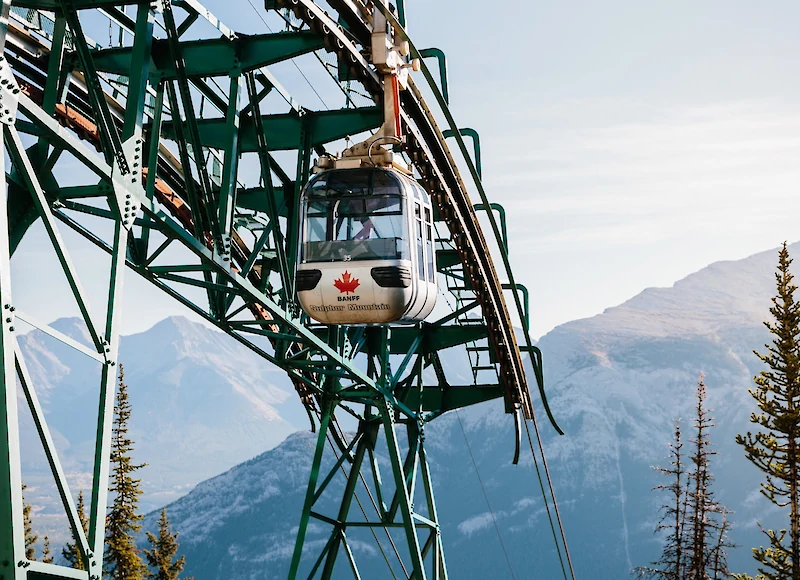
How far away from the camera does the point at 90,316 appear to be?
31.4 feet

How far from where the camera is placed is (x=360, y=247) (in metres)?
13.2

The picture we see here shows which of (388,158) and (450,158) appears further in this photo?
(450,158)

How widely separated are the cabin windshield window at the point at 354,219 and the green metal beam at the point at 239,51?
162cm

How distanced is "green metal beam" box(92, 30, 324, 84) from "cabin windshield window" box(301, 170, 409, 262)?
1.62 metres

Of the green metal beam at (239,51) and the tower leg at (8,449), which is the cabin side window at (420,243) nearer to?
the green metal beam at (239,51)

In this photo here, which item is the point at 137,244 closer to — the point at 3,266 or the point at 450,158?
the point at 450,158

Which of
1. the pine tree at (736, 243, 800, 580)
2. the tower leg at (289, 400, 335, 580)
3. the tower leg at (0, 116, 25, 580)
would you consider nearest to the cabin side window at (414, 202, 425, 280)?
the tower leg at (0, 116, 25, 580)

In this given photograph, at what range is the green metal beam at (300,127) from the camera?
1514cm

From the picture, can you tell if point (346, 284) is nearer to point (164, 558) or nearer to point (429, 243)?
point (429, 243)

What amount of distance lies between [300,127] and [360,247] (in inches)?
116

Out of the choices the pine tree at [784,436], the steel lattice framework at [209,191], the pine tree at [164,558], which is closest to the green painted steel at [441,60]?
the steel lattice framework at [209,191]

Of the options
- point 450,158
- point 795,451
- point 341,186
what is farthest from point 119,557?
Answer: point 341,186

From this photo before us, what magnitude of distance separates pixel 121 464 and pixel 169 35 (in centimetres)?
3319

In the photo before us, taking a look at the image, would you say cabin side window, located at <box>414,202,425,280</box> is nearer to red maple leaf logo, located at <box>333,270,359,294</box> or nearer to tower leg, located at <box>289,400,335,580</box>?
red maple leaf logo, located at <box>333,270,359,294</box>
